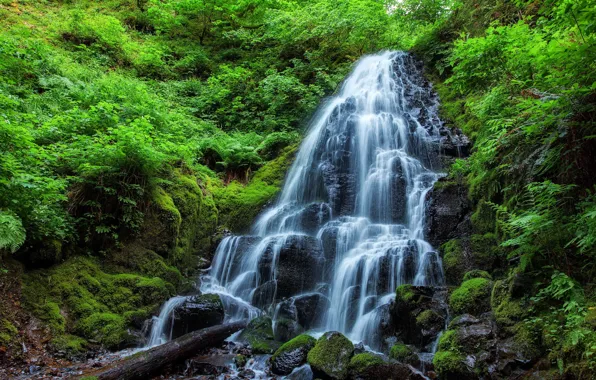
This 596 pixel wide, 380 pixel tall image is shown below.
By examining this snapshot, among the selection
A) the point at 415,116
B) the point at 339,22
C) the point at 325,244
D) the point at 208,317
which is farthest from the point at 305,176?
the point at 339,22

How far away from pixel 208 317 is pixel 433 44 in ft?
43.8

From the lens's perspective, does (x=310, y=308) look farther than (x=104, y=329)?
Yes

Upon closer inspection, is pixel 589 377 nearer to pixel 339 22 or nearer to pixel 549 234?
pixel 549 234

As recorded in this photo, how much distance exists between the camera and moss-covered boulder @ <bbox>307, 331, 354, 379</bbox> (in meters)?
4.78

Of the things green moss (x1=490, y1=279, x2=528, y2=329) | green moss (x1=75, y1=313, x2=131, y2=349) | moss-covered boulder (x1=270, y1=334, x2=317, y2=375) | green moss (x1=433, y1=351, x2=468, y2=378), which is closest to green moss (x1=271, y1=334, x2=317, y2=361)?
moss-covered boulder (x1=270, y1=334, x2=317, y2=375)

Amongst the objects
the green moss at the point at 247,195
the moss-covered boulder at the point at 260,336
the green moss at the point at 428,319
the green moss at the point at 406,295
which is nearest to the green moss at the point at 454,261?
the green moss at the point at 406,295

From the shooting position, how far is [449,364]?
14.1 ft

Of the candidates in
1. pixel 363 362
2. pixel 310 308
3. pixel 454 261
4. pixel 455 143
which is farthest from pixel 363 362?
pixel 455 143

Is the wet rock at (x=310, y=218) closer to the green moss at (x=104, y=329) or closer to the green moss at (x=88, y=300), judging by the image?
the green moss at (x=88, y=300)

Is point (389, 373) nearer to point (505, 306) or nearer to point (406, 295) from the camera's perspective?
point (406, 295)

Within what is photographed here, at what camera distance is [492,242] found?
6.46m

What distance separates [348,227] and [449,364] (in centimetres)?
451

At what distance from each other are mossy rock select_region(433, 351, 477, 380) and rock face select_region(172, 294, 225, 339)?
3.79 m

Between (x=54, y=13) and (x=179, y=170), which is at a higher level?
(x=54, y=13)
